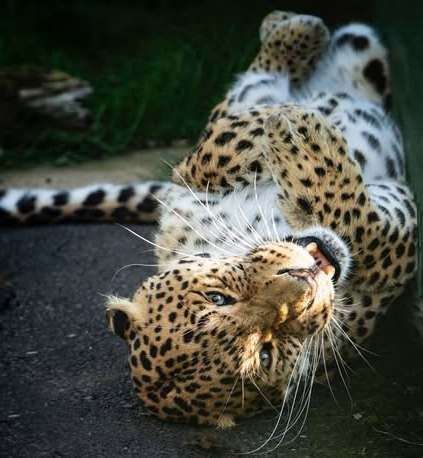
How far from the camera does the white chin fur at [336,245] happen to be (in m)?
4.28

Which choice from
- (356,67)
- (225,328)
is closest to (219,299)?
(225,328)

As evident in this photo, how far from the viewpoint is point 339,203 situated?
4.41 metres

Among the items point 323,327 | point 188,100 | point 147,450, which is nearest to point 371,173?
point 323,327

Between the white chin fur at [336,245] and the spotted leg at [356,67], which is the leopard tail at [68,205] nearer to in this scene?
the spotted leg at [356,67]

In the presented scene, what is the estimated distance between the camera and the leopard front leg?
4406 millimetres

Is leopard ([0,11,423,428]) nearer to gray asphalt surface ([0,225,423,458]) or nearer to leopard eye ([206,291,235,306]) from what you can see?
leopard eye ([206,291,235,306])

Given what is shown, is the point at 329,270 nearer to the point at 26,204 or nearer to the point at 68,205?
the point at 68,205

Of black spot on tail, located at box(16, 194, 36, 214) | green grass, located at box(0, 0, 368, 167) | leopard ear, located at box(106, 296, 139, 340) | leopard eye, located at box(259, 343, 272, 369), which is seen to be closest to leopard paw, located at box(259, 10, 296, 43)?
black spot on tail, located at box(16, 194, 36, 214)

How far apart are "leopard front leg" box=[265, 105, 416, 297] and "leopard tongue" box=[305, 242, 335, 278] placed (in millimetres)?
170

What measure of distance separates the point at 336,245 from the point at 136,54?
6138 mm

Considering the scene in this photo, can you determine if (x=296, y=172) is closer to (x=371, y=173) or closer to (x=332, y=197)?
(x=332, y=197)

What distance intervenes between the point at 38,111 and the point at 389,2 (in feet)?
12.3

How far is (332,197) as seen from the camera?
4.43 meters

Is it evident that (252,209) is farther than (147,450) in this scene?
Yes
